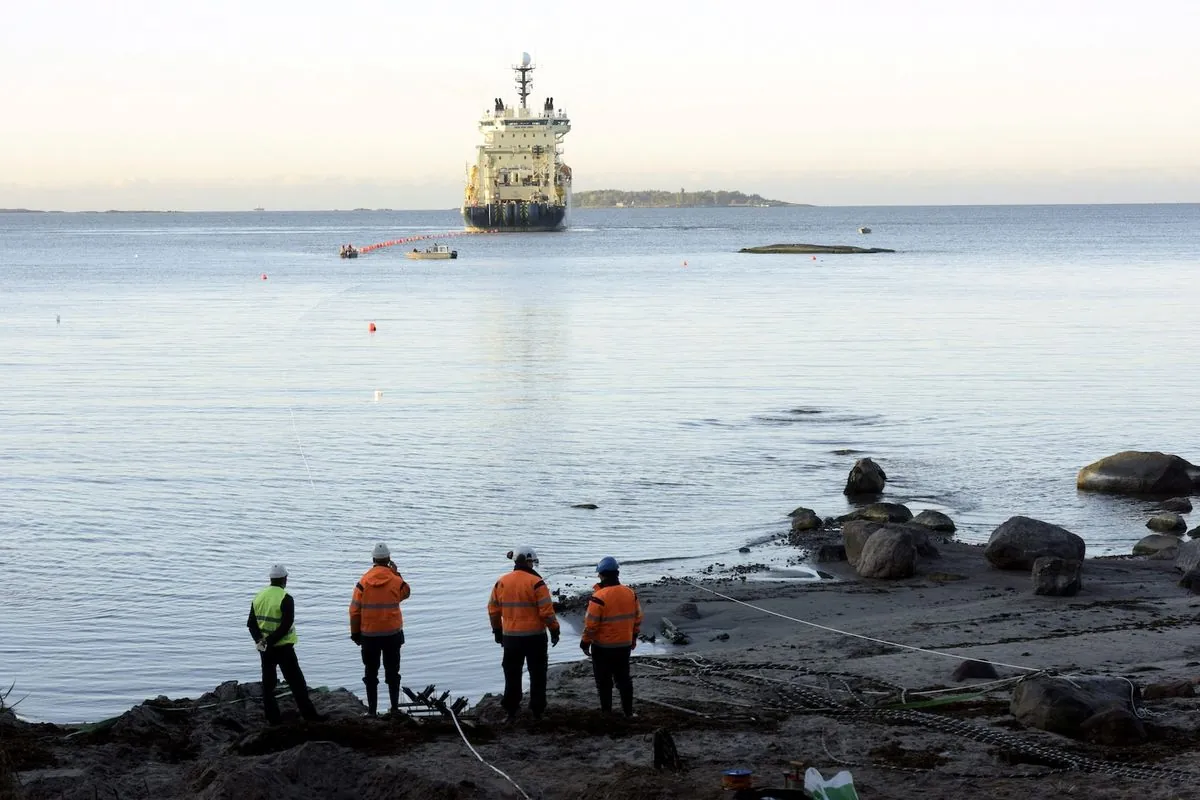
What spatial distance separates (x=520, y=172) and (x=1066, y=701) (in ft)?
502

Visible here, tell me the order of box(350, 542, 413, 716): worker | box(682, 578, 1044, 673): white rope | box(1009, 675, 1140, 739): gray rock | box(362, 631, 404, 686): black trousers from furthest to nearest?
box(682, 578, 1044, 673): white rope < box(362, 631, 404, 686): black trousers < box(350, 542, 413, 716): worker < box(1009, 675, 1140, 739): gray rock

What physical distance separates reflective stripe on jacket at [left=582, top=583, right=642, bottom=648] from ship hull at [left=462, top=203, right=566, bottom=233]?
154 m

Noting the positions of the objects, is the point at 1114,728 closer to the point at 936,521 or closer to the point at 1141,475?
the point at 936,521

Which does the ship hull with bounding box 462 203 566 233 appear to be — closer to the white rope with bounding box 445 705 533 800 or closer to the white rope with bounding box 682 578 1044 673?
the white rope with bounding box 682 578 1044 673

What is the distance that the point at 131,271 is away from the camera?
339 feet

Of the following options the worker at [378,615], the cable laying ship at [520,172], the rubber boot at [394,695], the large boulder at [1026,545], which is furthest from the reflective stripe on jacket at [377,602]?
the cable laying ship at [520,172]

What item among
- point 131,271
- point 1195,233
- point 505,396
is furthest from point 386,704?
point 1195,233

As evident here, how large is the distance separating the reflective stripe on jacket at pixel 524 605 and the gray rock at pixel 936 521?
1042 centimetres

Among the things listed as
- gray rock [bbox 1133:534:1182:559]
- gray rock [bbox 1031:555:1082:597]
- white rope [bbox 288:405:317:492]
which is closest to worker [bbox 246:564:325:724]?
gray rock [bbox 1031:555:1082:597]

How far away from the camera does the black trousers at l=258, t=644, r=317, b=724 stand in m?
11.8

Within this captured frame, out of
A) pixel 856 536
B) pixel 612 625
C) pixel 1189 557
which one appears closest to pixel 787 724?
pixel 612 625

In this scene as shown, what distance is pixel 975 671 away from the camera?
43.4 feet

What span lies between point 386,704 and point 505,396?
23.6 m

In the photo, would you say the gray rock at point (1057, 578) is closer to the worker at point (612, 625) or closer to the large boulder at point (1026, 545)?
the large boulder at point (1026, 545)
